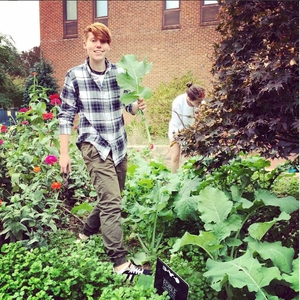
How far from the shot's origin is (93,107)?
2707 millimetres

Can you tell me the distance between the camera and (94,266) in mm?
2359

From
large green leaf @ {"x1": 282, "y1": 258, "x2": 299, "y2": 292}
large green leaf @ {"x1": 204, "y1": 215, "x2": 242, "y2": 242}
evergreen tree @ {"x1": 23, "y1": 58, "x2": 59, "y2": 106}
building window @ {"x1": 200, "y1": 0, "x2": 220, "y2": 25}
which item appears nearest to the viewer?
large green leaf @ {"x1": 282, "y1": 258, "x2": 299, "y2": 292}

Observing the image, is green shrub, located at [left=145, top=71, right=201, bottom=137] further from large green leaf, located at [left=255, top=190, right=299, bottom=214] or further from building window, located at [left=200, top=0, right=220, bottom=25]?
large green leaf, located at [left=255, top=190, right=299, bottom=214]

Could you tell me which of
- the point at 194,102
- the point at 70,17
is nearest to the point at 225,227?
the point at 194,102

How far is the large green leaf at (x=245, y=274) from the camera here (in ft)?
6.45

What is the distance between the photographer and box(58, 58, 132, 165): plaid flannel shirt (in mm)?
2674

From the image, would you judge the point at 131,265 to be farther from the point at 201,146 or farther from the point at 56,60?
the point at 56,60

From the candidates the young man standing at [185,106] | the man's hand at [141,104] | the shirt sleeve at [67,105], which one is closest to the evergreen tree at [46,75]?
the young man standing at [185,106]

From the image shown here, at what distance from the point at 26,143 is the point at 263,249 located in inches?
96.5

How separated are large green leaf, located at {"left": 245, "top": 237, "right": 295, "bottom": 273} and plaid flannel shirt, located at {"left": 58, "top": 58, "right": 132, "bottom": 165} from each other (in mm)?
1119

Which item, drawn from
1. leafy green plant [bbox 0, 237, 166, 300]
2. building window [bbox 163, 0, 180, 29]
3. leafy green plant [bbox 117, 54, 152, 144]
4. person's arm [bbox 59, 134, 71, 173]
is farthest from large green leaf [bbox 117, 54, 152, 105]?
building window [bbox 163, 0, 180, 29]

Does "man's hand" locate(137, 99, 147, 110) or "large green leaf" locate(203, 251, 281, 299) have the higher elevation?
"man's hand" locate(137, 99, 147, 110)

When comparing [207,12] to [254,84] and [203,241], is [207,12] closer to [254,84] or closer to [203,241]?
[254,84]

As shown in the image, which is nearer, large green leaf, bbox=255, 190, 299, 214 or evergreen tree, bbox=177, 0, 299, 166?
evergreen tree, bbox=177, 0, 299, 166
